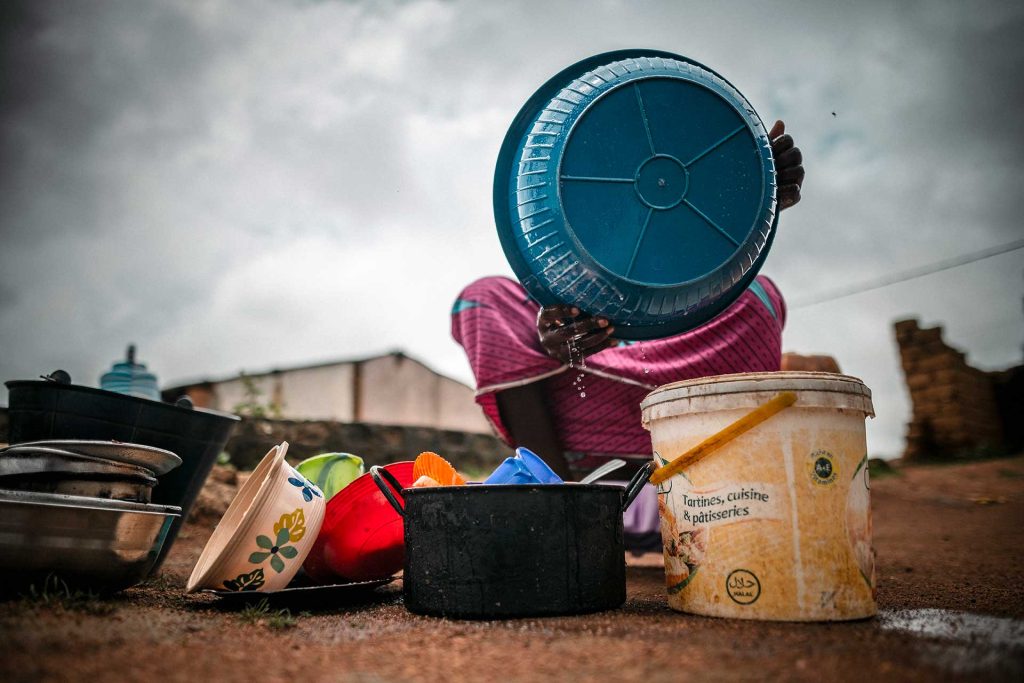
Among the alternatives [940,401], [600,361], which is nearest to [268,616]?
[600,361]

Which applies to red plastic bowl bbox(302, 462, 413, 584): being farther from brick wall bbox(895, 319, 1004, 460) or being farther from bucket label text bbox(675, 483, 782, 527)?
brick wall bbox(895, 319, 1004, 460)

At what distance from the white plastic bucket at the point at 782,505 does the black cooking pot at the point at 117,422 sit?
1.63m

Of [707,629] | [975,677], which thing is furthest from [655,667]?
[975,677]

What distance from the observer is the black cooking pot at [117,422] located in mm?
1904

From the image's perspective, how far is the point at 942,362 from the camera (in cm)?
804

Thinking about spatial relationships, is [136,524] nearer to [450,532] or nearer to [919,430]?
[450,532]

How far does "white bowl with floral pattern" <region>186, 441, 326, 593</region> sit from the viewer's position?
157 centimetres

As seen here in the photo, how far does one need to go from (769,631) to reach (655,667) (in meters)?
0.37

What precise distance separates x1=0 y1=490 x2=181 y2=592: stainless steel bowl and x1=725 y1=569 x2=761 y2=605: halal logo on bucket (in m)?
1.37

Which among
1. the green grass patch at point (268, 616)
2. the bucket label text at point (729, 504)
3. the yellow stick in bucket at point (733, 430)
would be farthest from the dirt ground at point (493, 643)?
the yellow stick in bucket at point (733, 430)

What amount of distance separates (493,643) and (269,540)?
0.69 m

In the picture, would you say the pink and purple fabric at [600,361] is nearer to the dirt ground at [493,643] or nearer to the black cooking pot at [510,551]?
the dirt ground at [493,643]

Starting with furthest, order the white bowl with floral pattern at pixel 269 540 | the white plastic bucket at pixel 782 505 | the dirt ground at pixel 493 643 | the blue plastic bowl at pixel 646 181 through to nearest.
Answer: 1. the blue plastic bowl at pixel 646 181
2. the white bowl with floral pattern at pixel 269 540
3. the white plastic bucket at pixel 782 505
4. the dirt ground at pixel 493 643

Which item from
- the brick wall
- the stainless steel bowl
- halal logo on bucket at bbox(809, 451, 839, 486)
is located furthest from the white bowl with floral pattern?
the brick wall
